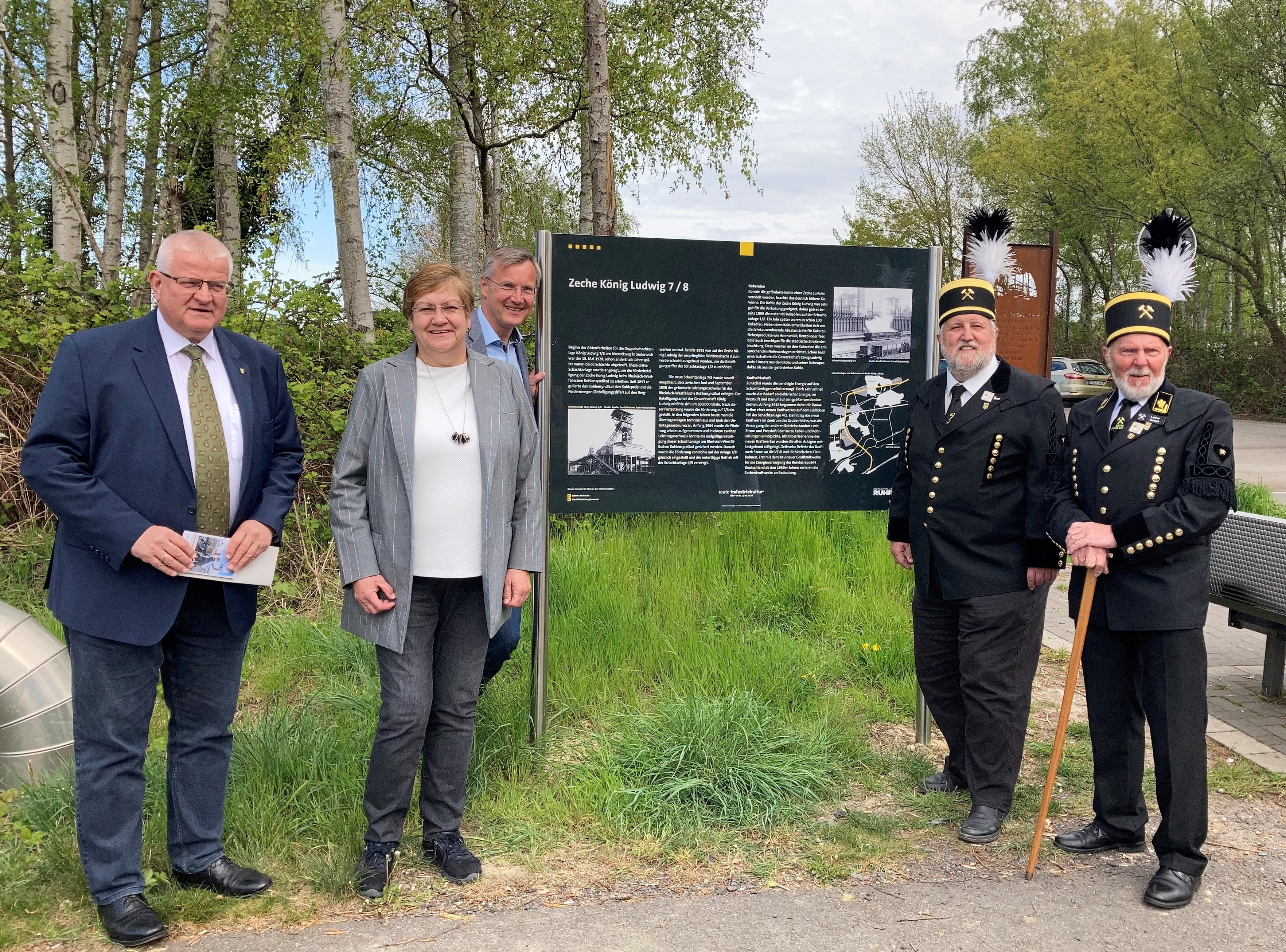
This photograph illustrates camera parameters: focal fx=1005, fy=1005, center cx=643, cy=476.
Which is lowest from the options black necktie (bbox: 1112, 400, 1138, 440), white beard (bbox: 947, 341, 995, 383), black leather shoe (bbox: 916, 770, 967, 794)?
black leather shoe (bbox: 916, 770, 967, 794)

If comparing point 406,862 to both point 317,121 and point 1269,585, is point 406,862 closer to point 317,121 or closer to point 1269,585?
point 1269,585

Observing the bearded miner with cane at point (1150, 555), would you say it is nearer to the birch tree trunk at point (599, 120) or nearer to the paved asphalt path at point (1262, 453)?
the birch tree trunk at point (599, 120)

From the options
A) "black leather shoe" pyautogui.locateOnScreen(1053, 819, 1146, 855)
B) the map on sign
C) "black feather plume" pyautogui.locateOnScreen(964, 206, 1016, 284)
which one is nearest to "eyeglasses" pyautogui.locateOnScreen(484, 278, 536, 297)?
the map on sign

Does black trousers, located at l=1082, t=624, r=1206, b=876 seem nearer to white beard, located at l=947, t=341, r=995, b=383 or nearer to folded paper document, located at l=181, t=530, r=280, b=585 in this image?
white beard, located at l=947, t=341, r=995, b=383

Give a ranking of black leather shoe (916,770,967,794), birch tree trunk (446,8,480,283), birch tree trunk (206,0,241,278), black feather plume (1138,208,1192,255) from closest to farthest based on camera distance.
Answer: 1. black feather plume (1138,208,1192,255)
2. black leather shoe (916,770,967,794)
3. birch tree trunk (446,8,480,283)
4. birch tree trunk (206,0,241,278)

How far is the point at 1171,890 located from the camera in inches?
130

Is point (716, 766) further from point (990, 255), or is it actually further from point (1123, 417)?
point (990, 255)

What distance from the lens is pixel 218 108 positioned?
49.5ft

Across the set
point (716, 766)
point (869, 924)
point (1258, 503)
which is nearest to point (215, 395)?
point (716, 766)

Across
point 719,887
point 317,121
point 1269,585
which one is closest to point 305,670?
point 719,887

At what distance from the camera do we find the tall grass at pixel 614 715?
359cm

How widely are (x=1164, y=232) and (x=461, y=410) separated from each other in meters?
2.61

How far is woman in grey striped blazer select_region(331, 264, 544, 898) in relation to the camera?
130 inches

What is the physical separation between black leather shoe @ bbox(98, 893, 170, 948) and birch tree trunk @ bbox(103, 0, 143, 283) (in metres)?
15.1
